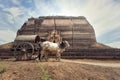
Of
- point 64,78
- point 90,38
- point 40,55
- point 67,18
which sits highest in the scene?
point 67,18

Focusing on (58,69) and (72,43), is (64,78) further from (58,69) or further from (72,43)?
(72,43)

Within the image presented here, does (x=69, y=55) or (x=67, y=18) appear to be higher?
(x=67, y=18)

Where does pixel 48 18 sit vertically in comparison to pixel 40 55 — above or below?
above

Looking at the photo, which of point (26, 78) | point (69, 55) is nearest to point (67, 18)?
point (69, 55)

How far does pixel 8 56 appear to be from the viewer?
3403 centimetres

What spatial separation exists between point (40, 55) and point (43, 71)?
8.04m

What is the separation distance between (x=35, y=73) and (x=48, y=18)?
121 feet

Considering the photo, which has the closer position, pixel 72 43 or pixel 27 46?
pixel 27 46

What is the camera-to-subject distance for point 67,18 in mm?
50469

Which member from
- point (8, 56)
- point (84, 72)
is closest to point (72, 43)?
point (8, 56)

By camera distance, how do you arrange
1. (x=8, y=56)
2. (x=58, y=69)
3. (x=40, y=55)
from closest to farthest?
(x=58, y=69) → (x=40, y=55) → (x=8, y=56)

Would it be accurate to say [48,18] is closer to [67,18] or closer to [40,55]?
→ [67,18]

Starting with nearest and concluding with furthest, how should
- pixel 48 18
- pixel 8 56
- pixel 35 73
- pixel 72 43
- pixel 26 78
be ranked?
pixel 26 78
pixel 35 73
pixel 8 56
pixel 72 43
pixel 48 18

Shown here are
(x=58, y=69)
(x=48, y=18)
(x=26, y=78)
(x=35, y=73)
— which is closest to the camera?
(x=26, y=78)
